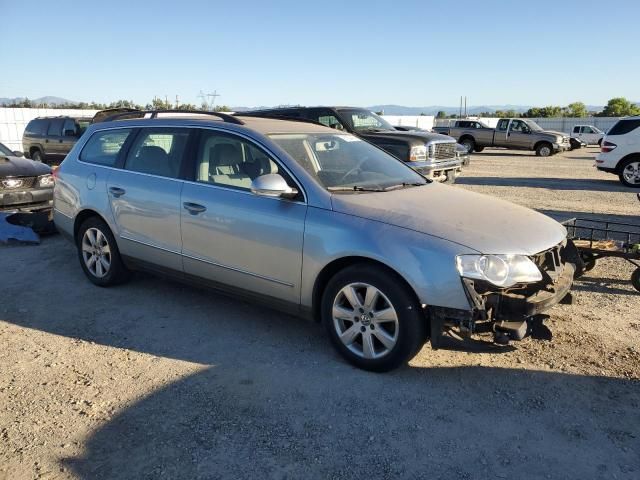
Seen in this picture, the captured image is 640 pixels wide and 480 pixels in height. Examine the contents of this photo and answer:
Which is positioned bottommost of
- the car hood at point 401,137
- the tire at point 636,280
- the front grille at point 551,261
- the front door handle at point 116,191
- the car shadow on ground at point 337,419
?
the car shadow on ground at point 337,419

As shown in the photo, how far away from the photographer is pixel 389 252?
137 inches

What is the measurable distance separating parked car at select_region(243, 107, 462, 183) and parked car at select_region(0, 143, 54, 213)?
166 inches

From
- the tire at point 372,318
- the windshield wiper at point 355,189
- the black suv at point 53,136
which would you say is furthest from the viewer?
the black suv at point 53,136

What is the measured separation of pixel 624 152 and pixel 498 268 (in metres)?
12.4

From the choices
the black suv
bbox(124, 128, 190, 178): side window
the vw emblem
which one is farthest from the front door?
the black suv

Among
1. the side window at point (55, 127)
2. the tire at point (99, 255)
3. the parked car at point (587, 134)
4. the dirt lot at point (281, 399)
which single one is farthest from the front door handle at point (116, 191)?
the parked car at point (587, 134)

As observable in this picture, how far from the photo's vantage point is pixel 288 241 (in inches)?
154

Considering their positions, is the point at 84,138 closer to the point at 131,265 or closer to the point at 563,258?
the point at 131,265

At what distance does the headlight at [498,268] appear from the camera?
333cm

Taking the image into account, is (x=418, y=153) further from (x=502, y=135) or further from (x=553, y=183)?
(x=502, y=135)

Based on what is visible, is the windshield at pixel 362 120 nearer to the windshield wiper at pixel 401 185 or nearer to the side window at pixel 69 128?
the windshield wiper at pixel 401 185

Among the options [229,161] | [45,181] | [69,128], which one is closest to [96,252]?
[229,161]

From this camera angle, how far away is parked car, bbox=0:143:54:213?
7.84 meters

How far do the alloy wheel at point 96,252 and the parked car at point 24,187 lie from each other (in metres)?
2.93
